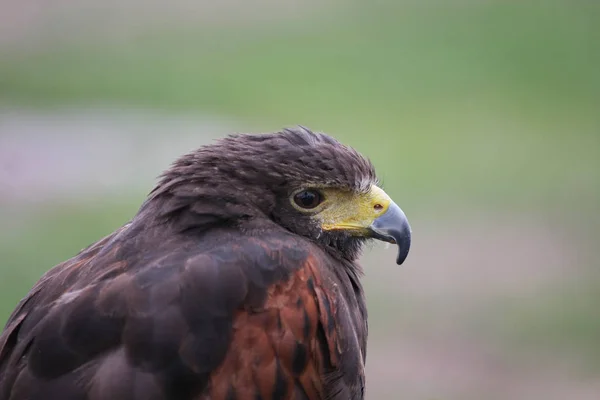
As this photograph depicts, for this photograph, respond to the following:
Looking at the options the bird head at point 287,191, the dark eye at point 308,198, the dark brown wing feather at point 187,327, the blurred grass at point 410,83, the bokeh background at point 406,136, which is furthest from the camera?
the blurred grass at point 410,83

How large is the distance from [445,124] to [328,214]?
51.7ft

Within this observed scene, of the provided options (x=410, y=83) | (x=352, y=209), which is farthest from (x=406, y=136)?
(x=352, y=209)

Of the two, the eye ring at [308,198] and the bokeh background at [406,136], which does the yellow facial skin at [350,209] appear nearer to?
the eye ring at [308,198]

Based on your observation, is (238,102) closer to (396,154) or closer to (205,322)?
(396,154)

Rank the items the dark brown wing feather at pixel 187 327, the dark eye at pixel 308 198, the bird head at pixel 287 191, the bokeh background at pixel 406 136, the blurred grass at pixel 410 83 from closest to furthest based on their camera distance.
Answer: the dark brown wing feather at pixel 187 327 → the bird head at pixel 287 191 → the dark eye at pixel 308 198 → the bokeh background at pixel 406 136 → the blurred grass at pixel 410 83

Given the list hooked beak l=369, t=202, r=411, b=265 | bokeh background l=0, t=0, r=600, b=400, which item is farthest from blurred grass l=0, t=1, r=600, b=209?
hooked beak l=369, t=202, r=411, b=265

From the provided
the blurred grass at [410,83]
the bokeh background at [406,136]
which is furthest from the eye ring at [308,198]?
the blurred grass at [410,83]

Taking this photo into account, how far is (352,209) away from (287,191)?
381 mm

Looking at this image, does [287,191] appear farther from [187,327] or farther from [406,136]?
[406,136]

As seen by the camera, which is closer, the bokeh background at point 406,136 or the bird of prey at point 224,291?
the bird of prey at point 224,291

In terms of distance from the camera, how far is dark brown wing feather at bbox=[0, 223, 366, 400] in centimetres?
394

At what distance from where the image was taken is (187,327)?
158 inches

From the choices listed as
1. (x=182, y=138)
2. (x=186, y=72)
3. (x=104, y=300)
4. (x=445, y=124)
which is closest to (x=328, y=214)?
(x=104, y=300)

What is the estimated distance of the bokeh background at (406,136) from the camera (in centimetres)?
1095
